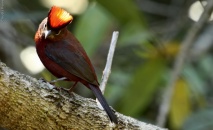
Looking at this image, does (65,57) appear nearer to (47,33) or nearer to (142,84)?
(47,33)

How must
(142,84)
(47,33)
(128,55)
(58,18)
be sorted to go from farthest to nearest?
1. (128,55)
2. (142,84)
3. (47,33)
4. (58,18)

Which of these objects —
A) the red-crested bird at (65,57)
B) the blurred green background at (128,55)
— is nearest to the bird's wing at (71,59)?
the red-crested bird at (65,57)

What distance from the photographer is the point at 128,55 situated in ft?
19.2

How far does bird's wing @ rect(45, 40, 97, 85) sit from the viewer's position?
2795 millimetres

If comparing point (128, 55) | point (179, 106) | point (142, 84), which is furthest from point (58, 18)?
point (128, 55)

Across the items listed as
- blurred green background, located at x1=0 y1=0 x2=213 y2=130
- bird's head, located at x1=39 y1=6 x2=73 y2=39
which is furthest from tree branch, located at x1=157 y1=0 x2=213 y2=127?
bird's head, located at x1=39 y1=6 x2=73 y2=39

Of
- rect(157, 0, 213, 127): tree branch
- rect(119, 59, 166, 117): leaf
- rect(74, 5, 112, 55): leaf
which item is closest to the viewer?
rect(157, 0, 213, 127): tree branch

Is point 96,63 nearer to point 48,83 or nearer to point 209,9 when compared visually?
point 209,9

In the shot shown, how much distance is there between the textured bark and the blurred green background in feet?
4.36

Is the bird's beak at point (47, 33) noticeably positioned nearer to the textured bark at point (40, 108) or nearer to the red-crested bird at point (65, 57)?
the red-crested bird at point (65, 57)

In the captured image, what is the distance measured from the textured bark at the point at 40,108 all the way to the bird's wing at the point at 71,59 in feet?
0.35

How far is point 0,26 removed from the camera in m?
4.84

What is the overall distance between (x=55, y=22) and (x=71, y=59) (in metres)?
0.25

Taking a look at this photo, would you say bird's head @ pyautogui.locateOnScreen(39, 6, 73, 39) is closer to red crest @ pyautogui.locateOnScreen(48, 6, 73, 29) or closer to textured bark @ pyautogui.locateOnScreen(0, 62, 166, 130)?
red crest @ pyautogui.locateOnScreen(48, 6, 73, 29)
